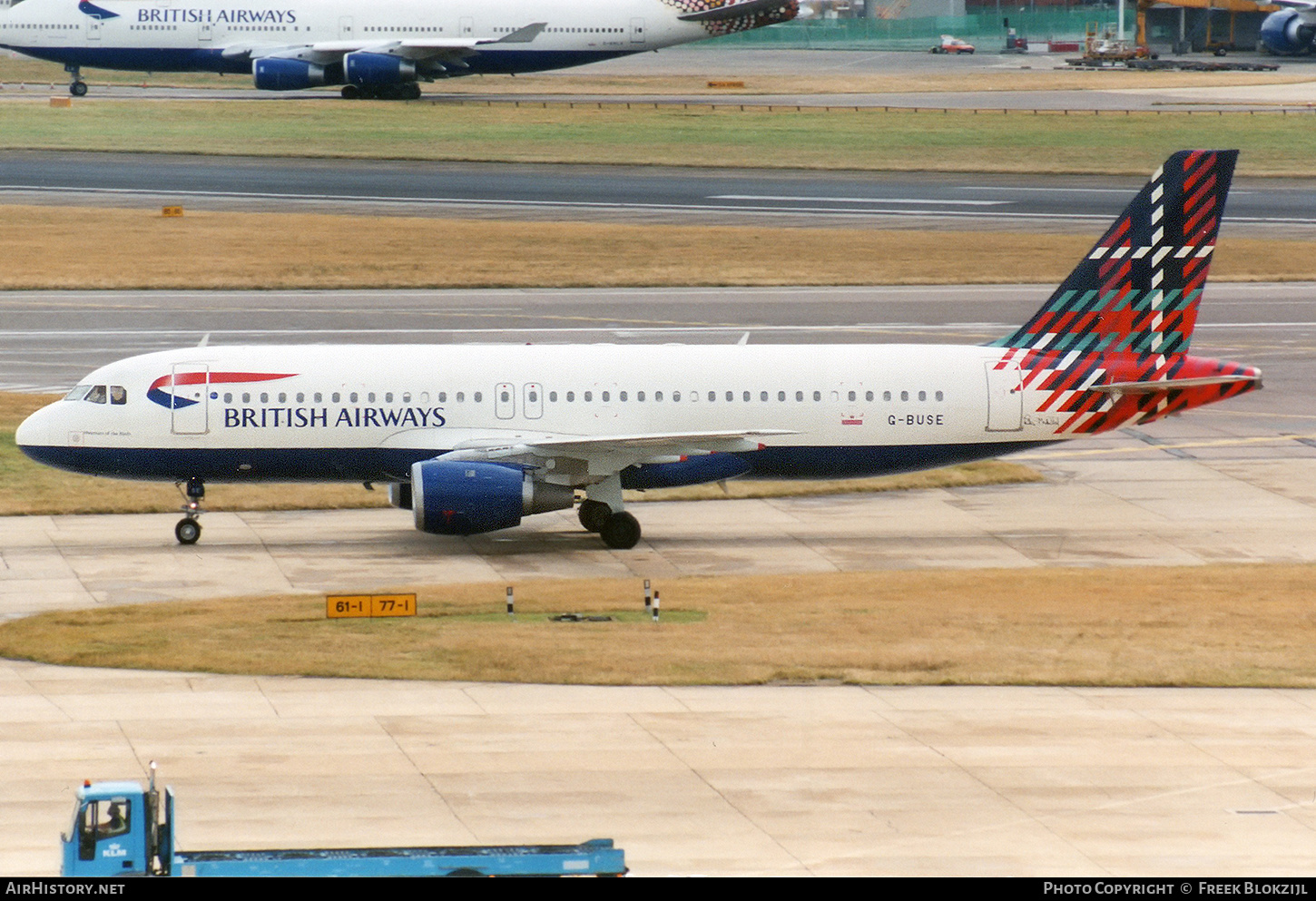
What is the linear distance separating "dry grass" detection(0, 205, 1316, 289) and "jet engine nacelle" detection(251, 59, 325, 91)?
36.5m

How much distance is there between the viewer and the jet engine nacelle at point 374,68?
122m

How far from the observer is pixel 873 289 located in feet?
245

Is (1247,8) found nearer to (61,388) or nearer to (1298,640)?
(61,388)

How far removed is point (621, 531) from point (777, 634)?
8.28 metres

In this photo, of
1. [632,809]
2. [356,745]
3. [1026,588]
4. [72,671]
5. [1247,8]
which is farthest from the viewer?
[1247,8]

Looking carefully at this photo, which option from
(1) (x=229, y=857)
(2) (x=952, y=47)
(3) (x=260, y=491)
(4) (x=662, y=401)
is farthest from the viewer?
(2) (x=952, y=47)

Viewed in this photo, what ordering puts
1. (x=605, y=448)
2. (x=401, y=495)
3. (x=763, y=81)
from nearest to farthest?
(x=605, y=448) < (x=401, y=495) < (x=763, y=81)

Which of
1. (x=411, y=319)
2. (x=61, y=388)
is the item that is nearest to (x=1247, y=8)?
(x=411, y=319)

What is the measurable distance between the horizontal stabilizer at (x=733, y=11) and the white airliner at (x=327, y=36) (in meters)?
5.18

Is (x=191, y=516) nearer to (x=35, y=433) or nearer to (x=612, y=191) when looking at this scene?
(x=35, y=433)

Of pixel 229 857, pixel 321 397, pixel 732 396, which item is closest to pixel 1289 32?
pixel 732 396

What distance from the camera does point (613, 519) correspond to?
131ft

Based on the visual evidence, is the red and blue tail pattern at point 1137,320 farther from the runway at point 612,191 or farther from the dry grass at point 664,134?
the dry grass at point 664,134

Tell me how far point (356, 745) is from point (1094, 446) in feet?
98.6
